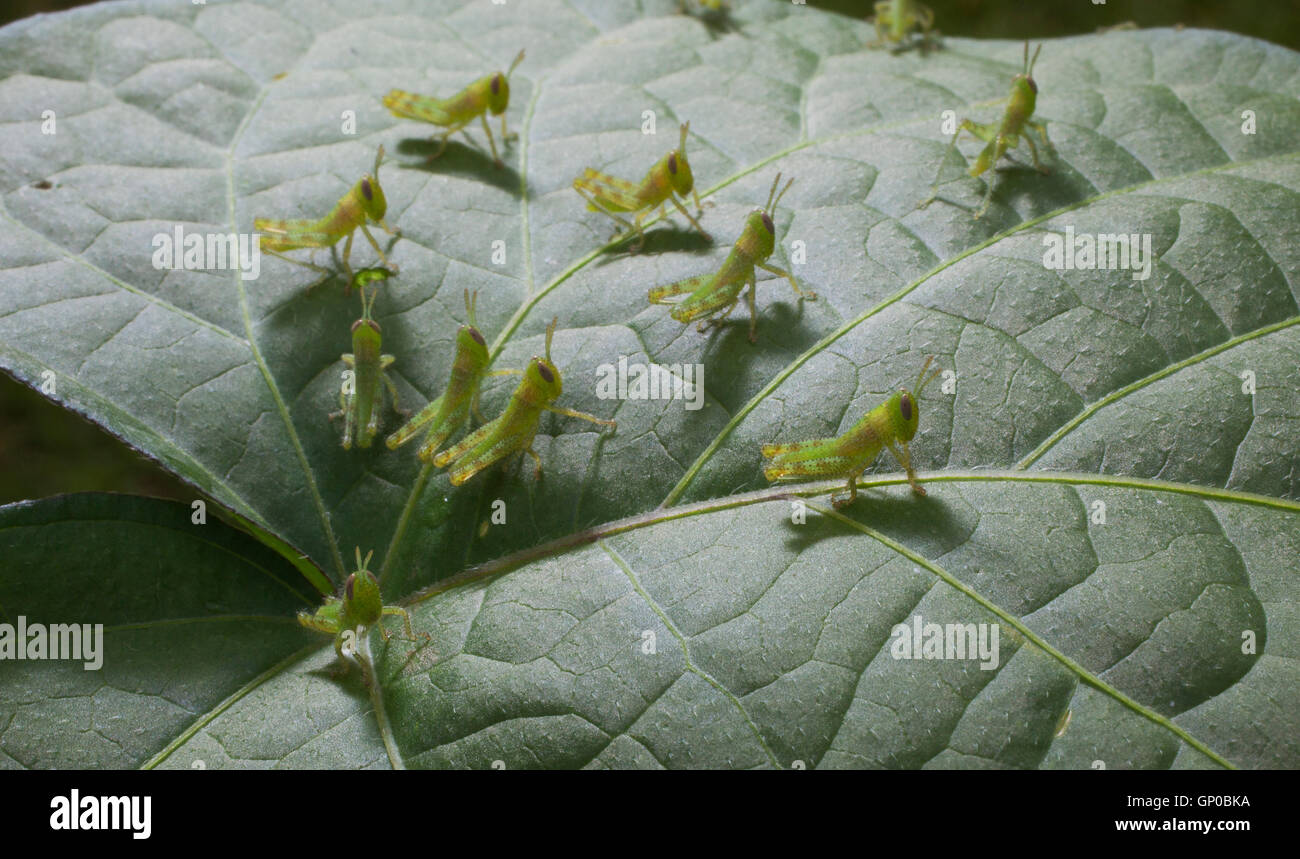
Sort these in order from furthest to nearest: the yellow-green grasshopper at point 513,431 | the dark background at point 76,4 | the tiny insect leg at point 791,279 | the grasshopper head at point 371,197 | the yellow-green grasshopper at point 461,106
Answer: the dark background at point 76,4 → the yellow-green grasshopper at point 461,106 → the grasshopper head at point 371,197 → the tiny insect leg at point 791,279 → the yellow-green grasshopper at point 513,431

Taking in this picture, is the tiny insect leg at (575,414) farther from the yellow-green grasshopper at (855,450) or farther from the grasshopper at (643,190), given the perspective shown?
the grasshopper at (643,190)

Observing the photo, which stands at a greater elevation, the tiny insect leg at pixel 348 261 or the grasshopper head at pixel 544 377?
the tiny insect leg at pixel 348 261

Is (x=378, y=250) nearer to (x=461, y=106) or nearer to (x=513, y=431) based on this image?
(x=461, y=106)

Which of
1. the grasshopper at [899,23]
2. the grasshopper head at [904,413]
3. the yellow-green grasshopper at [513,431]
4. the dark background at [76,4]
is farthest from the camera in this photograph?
the dark background at [76,4]

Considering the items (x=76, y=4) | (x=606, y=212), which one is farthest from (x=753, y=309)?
(x=76, y=4)

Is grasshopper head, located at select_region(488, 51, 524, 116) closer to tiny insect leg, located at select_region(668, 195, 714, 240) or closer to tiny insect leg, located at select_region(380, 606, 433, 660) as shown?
tiny insect leg, located at select_region(668, 195, 714, 240)

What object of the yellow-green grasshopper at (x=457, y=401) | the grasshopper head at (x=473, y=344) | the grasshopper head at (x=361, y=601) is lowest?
the grasshopper head at (x=361, y=601)

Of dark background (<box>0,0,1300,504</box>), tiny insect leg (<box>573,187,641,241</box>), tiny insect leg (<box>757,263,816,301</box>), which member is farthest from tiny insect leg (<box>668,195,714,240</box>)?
dark background (<box>0,0,1300,504</box>)

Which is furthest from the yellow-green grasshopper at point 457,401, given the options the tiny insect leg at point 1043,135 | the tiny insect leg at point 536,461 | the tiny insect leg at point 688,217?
the tiny insect leg at point 1043,135
